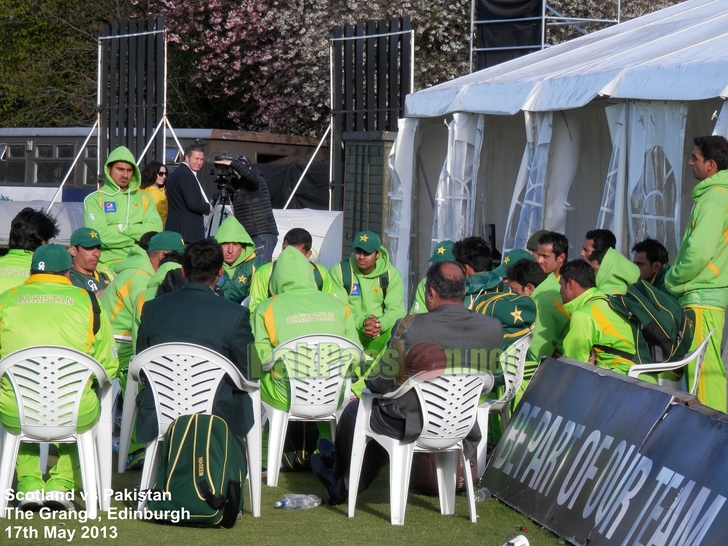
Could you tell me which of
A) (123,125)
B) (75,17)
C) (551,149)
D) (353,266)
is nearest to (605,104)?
(551,149)

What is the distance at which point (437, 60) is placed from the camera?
81.7 ft

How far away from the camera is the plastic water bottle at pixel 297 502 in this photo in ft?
19.6

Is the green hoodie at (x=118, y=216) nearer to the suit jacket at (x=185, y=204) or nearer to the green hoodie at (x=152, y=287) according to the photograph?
the suit jacket at (x=185, y=204)

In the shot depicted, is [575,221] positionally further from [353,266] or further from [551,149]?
[353,266]

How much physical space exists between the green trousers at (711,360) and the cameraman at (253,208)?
5381 mm

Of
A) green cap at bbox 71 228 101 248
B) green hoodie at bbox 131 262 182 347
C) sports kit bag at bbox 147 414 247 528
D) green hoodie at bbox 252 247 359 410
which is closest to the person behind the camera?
sports kit bag at bbox 147 414 247 528

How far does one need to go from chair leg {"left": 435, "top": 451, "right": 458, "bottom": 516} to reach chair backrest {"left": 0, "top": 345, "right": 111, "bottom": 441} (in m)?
1.90

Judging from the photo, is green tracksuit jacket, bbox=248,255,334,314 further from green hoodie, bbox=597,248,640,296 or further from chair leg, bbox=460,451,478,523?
chair leg, bbox=460,451,478,523

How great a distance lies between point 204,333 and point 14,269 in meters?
1.81

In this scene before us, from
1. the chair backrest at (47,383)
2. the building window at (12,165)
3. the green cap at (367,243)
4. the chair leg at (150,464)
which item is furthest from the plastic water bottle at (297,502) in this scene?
the building window at (12,165)

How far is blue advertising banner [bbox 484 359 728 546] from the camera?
4289 millimetres

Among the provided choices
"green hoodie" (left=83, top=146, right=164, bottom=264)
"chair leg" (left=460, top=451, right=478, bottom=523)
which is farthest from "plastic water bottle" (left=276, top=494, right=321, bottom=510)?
"green hoodie" (left=83, top=146, right=164, bottom=264)

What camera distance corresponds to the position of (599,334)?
6.22 meters

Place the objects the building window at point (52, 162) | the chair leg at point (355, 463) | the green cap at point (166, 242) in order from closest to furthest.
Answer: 1. the chair leg at point (355, 463)
2. the green cap at point (166, 242)
3. the building window at point (52, 162)
